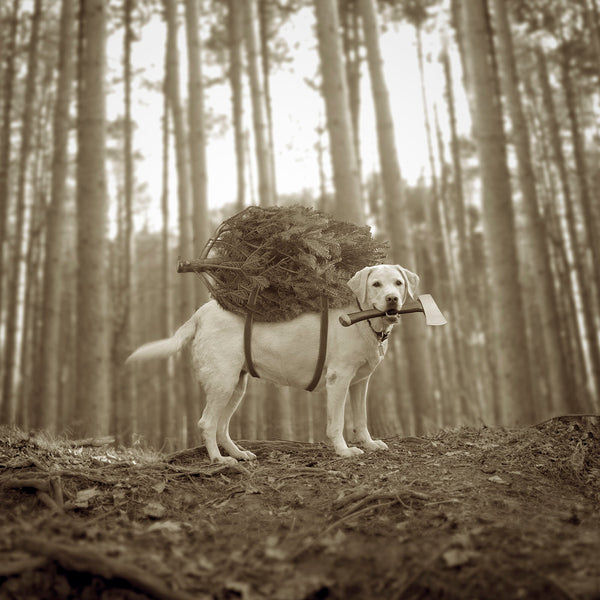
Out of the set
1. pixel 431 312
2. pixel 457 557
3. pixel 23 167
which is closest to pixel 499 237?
pixel 431 312

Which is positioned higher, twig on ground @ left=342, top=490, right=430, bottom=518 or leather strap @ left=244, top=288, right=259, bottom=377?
leather strap @ left=244, top=288, right=259, bottom=377

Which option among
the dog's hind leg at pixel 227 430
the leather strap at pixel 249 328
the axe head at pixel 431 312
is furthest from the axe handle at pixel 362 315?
the dog's hind leg at pixel 227 430

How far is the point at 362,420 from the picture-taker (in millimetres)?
5715

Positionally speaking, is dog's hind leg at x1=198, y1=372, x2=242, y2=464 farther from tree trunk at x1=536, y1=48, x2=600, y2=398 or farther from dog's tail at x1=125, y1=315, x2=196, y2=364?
tree trunk at x1=536, y1=48, x2=600, y2=398

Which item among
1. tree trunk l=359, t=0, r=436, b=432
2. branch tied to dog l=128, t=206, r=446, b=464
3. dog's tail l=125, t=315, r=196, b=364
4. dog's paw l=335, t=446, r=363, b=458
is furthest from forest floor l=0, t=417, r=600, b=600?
tree trunk l=359, t=0, r=436, b=432

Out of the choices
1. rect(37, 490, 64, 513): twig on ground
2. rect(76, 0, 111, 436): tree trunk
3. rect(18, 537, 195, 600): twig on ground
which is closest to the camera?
rect(18, 537, 195, 600): twig on ground

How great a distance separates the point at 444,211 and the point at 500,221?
13775 millimetres

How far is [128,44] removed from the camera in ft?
61.4

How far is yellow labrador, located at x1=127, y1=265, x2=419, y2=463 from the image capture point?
5.29 meters

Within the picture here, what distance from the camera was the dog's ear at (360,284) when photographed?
206 inches

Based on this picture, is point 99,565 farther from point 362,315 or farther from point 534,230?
point 534,230

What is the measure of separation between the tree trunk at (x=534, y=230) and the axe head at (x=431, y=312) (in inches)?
356

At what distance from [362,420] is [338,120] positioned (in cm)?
672

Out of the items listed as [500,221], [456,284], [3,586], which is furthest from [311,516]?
[456,284]
